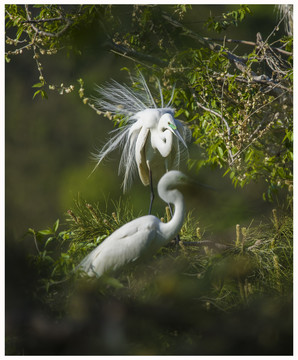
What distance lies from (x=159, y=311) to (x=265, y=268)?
61 cm

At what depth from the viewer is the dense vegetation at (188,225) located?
226 cm

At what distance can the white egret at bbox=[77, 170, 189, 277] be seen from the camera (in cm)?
220

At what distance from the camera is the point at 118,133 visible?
8.52 ft

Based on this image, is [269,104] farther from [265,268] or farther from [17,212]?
[17,212]

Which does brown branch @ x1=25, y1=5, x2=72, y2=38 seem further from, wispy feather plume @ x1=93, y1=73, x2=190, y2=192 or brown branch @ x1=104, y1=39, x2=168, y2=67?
wispy feather plume @ x1=93, y1=73, x2=190, y2=192

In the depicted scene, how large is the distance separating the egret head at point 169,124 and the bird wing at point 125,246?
447 millimetres

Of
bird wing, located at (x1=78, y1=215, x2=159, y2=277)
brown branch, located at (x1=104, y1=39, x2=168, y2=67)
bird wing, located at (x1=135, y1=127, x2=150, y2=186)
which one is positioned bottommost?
bird wing, located at (x1=78, y1=215, x2=159, y2=277)

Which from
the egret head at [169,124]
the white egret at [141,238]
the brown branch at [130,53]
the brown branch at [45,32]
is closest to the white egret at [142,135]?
the egret head at [169,124]

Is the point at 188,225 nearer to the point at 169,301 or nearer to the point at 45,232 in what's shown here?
the point at 169,301

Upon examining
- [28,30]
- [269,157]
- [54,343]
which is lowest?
[54,343]

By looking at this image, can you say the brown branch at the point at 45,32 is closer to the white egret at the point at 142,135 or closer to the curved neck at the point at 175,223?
the white egret at the point at 142,135

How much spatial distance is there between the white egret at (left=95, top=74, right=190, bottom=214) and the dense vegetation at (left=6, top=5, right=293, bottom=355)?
0.23 feet

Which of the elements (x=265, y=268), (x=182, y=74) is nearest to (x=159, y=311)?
(x=265, y=268)

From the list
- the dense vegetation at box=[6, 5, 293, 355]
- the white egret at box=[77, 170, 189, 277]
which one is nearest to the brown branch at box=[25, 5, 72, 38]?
the dense vegetation at box=[6, 5, 293, 355]
